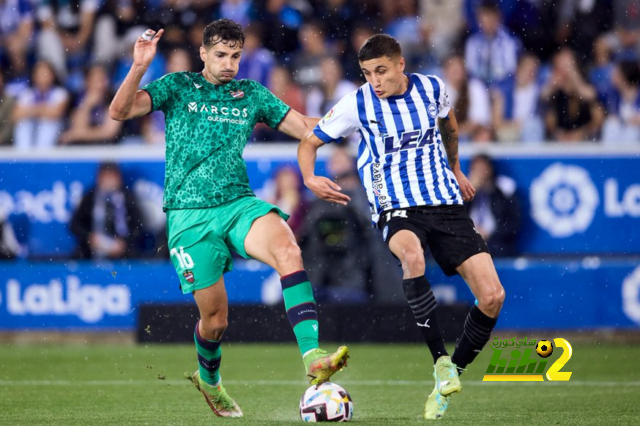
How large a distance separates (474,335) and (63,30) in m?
8.37

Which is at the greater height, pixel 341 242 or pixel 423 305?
pixel 423 305

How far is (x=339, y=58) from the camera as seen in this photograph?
40.1ft

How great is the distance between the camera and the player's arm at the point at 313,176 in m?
5.82

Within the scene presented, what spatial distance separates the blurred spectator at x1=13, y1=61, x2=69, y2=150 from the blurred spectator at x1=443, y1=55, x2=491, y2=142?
4197 mm

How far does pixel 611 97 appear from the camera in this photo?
11.9 m

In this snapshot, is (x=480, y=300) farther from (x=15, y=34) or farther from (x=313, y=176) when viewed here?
(x=15, y=34)

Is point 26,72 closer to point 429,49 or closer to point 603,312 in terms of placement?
point 429,49

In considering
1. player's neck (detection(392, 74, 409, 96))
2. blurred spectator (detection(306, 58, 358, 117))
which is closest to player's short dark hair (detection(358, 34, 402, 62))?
player's neck (detection(392, 74, 409, 96))

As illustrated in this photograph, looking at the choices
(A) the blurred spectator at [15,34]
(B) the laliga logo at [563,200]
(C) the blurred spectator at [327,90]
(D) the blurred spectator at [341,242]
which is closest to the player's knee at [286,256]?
(D) the blurred spectator at [341,242]

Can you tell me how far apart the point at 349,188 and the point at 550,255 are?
6.91 feet

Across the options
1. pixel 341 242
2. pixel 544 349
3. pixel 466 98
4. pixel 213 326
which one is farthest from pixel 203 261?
pixel 466 98

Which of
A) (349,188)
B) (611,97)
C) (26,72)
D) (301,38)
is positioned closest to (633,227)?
(611,97)

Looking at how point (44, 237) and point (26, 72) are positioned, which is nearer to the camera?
point (44, 237)

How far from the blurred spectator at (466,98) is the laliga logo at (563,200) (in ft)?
2.98
